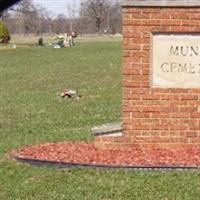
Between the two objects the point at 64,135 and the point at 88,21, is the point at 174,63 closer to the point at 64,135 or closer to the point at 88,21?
the point at 64,135

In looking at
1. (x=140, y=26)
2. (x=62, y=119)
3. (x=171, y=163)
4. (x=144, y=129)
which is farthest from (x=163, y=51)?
(x=62, y=119)

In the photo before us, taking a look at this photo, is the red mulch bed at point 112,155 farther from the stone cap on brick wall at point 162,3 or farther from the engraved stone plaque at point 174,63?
the stone cap on brick wall at point 162,3

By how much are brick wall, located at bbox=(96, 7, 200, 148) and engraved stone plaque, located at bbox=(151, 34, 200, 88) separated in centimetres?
8

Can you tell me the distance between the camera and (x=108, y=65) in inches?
1204

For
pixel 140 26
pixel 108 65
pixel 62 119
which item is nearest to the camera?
pixel 140 26

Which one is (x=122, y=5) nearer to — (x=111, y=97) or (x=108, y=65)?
(x=111, y=97)

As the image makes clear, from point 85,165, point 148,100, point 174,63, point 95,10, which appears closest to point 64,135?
point 148,100

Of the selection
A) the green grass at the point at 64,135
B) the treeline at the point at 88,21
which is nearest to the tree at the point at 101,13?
the treeline at the point at 88,21

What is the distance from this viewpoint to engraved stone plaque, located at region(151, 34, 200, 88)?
8.46 m

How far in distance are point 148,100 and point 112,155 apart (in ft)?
2.83

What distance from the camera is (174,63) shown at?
28.0ft

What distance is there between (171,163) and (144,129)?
3.75ft

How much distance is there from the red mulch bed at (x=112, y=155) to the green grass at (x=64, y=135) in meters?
0.28

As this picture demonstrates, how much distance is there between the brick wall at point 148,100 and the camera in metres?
8.36
